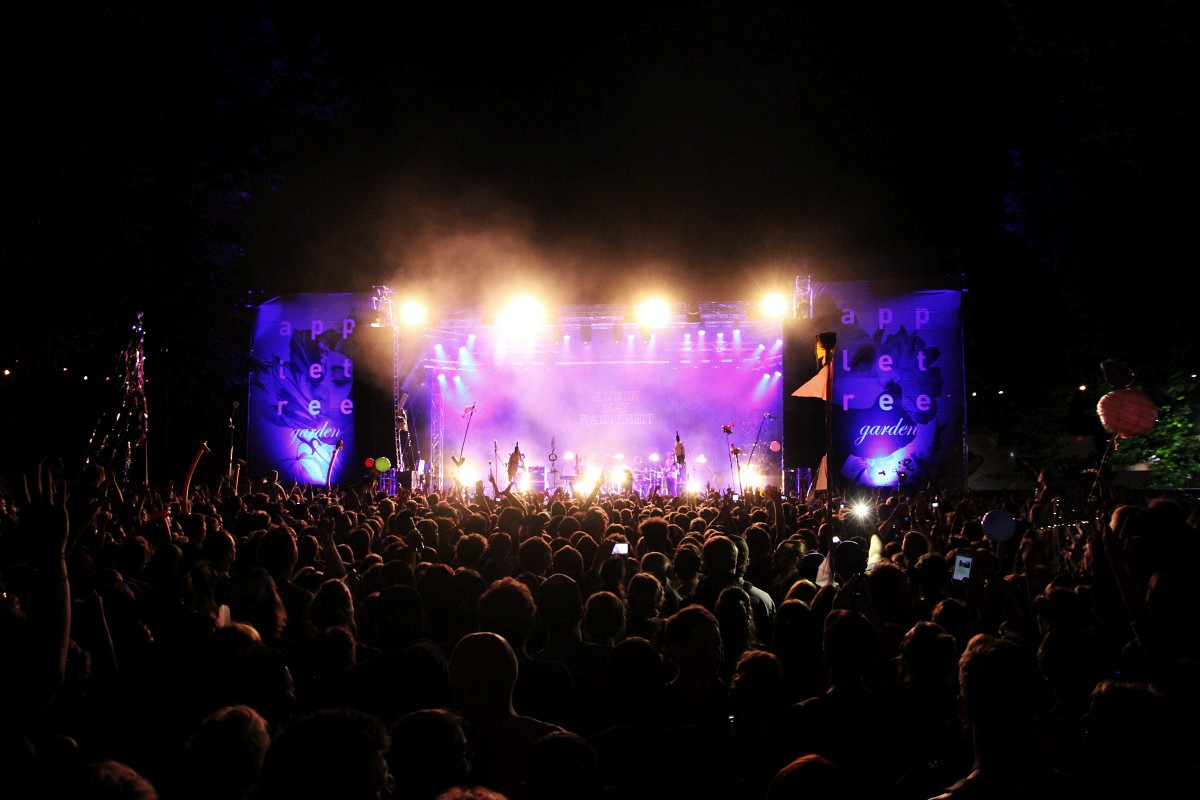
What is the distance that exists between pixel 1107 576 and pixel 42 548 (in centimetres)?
492

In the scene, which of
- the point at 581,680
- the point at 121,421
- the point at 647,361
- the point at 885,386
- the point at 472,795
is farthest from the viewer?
the point at 647,361

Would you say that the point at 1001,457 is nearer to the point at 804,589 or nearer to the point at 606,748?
the point at 804,589

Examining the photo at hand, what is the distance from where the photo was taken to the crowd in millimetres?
2139

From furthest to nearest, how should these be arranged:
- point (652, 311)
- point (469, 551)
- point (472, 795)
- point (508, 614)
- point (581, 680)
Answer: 1. point (652, 311)
2. point (469, 551)
3. point (581, 680)
4. point (508, 614)
5. point (472, 795)

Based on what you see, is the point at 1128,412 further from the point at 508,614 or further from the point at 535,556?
the point at 508,614

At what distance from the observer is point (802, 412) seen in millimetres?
21625

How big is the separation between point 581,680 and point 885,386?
19.3m

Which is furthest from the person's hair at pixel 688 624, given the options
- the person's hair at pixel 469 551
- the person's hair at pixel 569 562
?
the person's hair at pixel 469 551

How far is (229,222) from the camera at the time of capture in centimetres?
2031

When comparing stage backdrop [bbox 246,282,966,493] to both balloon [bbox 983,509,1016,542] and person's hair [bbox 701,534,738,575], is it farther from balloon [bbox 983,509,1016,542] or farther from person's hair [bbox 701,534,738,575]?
person's hair [bbox 701,534,738,575]

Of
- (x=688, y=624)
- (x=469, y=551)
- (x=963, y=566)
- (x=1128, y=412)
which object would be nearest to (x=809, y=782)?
(x=688, y=624)

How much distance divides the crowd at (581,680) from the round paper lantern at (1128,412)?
5.89ft

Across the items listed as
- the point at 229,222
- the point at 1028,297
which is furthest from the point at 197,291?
the point at 1028,297

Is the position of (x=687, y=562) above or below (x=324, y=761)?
below
